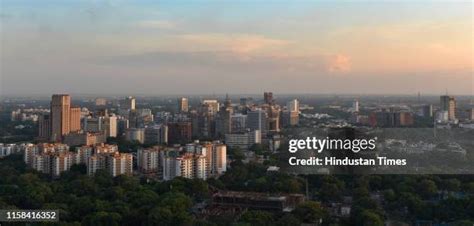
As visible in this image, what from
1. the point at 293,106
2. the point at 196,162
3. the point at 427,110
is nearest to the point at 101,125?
the point at 293,106

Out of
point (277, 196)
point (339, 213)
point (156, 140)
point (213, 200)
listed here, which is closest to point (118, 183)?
point (213, 200)

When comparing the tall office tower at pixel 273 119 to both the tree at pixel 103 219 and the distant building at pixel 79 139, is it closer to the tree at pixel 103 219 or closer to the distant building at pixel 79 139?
the distant building at pixel 79 139

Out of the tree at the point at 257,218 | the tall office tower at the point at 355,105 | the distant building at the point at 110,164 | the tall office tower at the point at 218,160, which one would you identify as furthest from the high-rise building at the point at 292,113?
the tree at the point at 257,218

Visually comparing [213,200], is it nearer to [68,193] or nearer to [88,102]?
[68,193]

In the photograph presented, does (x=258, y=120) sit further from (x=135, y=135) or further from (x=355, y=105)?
(x=135, y=135)

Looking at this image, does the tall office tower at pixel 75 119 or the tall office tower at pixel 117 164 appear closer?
the tall office tower at pixel 117 164
